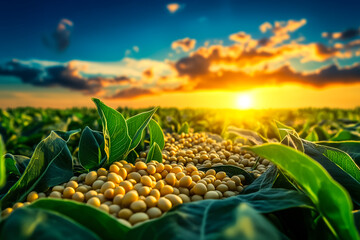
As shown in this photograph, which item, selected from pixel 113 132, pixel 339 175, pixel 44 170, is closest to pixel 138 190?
pixel 113 132

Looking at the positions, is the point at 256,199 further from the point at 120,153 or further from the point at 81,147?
the point at 81,147

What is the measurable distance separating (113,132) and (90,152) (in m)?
0.23

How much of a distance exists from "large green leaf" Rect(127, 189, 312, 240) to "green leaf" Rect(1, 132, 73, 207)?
2.29 ft

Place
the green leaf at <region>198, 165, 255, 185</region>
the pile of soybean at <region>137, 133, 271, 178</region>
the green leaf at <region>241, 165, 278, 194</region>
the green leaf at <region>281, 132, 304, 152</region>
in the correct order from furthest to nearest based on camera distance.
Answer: the pile of soybean at <region>137, 133, 271, 178</region>, the green leaf at <region>198, 165, 255, 185</region>, the green leaf at <region>241, 165, 278, 194</region>, the green leaf at <region>281, 132, 304, 152</region>

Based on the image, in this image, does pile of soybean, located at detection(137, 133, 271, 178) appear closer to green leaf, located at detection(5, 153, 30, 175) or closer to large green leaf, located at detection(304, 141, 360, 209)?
large green leaf, located at detection(304, 141, 360, 209)

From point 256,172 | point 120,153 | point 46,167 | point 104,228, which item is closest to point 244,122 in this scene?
point 256,172

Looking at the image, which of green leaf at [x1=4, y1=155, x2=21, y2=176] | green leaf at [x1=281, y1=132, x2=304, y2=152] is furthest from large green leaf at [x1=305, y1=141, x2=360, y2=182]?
green leaf at [x1=4, y1=155, x2=21, y2=176]

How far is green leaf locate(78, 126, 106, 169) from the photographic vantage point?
5.00 feet

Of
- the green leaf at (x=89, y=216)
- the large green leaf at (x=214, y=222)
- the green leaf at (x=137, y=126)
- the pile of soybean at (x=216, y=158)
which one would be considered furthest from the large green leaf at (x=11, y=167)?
the large green leaf at (x=214, y=222)

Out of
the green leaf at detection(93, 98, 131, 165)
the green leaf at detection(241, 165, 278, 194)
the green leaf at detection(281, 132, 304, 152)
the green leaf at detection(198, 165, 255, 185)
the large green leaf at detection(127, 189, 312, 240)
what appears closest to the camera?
the large green leaf at detection(127, 189, 312, 240)

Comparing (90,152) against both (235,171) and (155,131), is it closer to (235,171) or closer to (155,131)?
(155,131)

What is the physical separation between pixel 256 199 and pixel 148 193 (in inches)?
18.1

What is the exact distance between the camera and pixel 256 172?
167 cm

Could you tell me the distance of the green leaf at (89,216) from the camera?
29.9 inches
